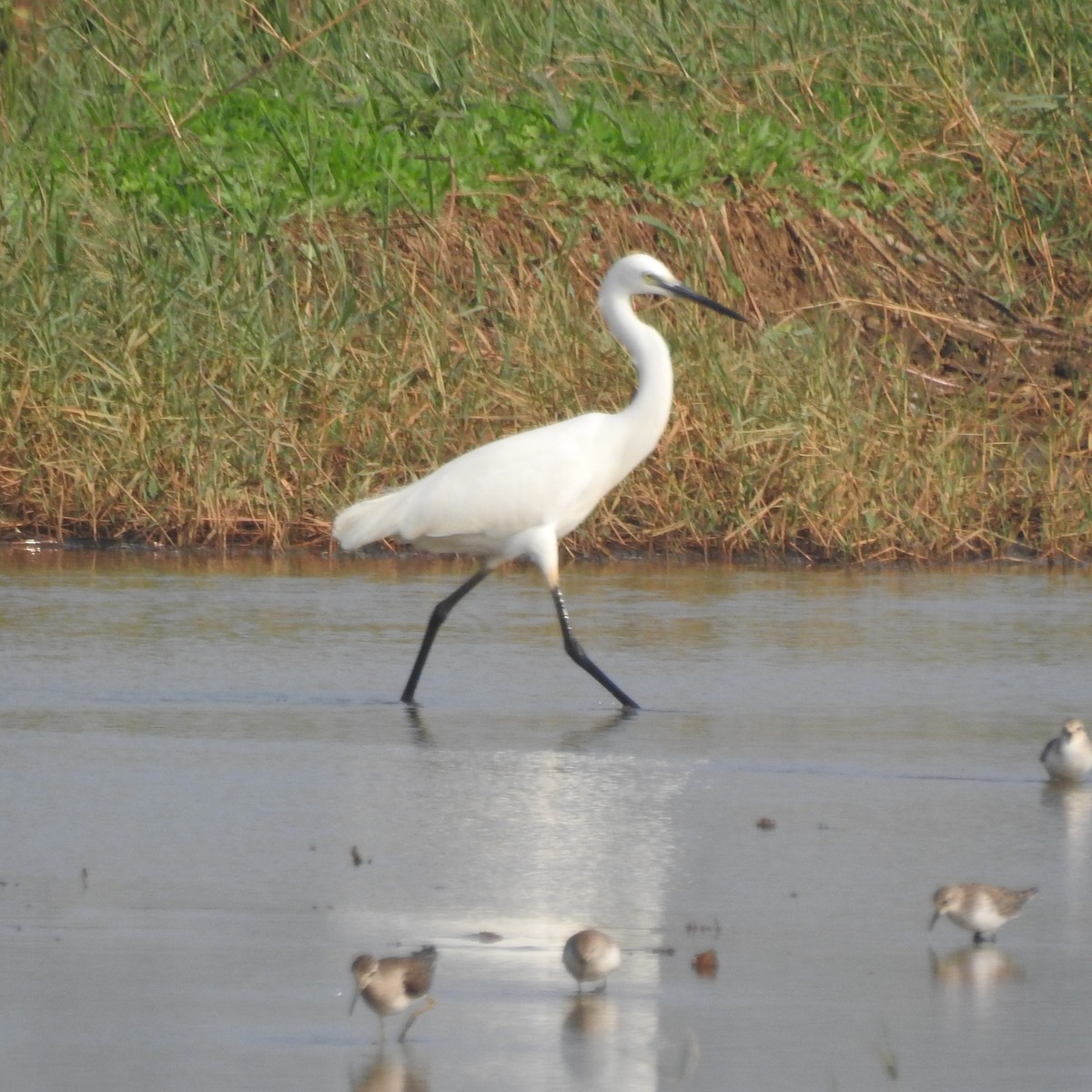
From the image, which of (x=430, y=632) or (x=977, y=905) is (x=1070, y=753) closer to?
(x=977, y=905)

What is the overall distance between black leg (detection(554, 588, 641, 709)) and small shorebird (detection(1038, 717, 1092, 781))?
5.38ft

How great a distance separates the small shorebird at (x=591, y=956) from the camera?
3.92m

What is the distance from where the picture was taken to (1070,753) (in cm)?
575

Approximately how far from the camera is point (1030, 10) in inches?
575

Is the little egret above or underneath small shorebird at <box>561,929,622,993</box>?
above

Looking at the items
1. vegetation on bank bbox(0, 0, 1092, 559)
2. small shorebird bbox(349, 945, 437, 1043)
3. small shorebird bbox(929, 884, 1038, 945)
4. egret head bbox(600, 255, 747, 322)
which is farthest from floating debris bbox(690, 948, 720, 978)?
vegetation on bank bbox(0, 0, 1092, 559)

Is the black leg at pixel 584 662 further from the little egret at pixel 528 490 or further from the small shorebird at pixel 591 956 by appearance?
the small shorebird at pixel 591 956

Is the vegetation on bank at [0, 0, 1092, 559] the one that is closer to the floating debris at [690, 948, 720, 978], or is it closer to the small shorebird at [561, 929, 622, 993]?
the floating debris at [690, 948, 720, 978]

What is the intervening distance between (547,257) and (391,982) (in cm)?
881

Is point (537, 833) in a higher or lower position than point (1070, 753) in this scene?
lower

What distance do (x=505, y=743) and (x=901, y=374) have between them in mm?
4995

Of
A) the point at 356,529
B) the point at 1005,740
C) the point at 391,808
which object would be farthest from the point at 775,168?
the point at 391,808

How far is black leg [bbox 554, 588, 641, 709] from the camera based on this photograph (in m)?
7.19

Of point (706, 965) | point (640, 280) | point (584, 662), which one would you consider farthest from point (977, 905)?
point (640, 280)
